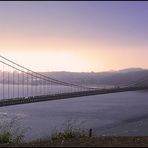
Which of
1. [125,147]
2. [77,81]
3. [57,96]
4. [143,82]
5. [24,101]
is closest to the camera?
[125,147]

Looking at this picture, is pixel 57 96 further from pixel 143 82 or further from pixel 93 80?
pixel 93 80

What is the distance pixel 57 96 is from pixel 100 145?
44645mm

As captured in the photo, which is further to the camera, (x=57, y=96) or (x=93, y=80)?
(x=93, y=80)

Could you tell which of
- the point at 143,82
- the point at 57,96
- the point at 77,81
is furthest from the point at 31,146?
the point at 77,81

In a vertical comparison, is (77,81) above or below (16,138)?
above

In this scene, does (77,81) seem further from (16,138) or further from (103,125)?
(16,138)

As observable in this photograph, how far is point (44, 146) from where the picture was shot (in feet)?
33.9

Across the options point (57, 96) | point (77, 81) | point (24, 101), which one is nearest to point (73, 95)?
point (57, 96)

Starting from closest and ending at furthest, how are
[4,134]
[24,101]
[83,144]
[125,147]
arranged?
1. [125,147]
2. [83,144]
3. [4,134]
4. [24,101]

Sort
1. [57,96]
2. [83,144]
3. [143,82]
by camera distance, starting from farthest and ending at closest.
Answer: [143,82] → [57,96] → [83,144]

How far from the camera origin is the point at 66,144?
34.8 feet

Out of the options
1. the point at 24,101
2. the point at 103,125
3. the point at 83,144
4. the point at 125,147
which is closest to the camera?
the point at 125,147

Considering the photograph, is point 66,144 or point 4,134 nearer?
point 66,144

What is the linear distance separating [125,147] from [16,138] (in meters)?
4.17
